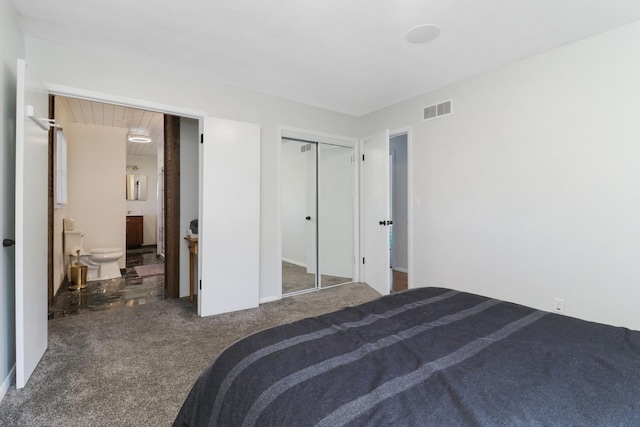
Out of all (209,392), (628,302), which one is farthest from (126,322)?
(628,302)

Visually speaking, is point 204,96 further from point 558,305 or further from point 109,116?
point 558,305

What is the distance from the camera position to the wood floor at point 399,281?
4.39m

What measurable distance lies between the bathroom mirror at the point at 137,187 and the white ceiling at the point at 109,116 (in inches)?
95.1

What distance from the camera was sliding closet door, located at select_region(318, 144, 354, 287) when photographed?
432 cm

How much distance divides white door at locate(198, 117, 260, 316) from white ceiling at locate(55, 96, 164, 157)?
1316mm

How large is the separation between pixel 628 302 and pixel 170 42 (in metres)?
4.05

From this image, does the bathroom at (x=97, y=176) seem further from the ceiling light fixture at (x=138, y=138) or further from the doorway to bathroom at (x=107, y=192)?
the ceiling light fixture at (x=138, y=138)

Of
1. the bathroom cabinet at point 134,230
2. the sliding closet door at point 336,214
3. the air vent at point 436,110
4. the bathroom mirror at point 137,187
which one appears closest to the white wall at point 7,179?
the sliding closet door at point 336,214

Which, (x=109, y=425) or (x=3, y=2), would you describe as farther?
(x=3, y=2)

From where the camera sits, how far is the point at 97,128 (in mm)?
5137

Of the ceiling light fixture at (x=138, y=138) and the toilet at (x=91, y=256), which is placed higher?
the ceiling light fixture at (x=138, y=138)

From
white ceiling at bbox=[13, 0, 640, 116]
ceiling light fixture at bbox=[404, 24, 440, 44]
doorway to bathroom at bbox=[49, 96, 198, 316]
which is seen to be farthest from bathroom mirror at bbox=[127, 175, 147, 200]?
ceiling light fixture at bbox=[404, 24, 440, 44]

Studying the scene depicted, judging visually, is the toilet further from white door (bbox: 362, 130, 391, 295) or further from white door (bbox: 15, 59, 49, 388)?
white door (bbox: 362, 130, 391, 295)

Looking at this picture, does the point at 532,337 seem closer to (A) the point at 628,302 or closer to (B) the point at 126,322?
(A) the point at 628,302
